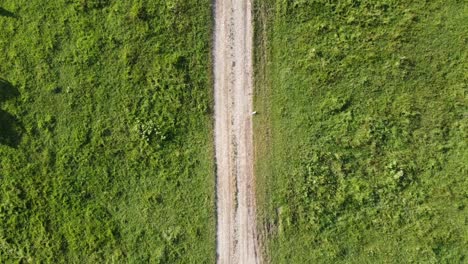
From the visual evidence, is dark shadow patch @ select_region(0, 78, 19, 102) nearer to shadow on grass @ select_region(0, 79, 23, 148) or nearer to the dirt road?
shadow on grass @ select_region(0, 79, 23, 148)

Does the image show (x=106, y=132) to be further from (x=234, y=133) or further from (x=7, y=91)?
(x=234, y=133)

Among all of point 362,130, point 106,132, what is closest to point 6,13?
point 106,132

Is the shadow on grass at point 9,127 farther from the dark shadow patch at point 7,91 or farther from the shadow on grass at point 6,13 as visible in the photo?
the shadow on grass at point 6,13

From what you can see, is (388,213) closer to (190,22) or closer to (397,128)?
(397,128)

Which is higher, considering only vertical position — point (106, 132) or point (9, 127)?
point (9, 127)

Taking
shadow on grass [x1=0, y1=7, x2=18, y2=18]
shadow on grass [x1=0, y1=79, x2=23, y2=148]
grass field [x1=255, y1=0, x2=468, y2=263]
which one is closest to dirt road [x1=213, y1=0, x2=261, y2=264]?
grass field [x1=255, y1=0, x2=468, y2=263]

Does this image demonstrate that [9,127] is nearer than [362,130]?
No

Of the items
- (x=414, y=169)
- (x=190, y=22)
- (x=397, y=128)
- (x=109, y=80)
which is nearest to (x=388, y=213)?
(x=414, y=169)
